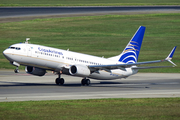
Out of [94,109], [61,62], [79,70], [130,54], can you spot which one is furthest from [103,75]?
[94,109]

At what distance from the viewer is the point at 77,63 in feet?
165

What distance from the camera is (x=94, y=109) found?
29.9m

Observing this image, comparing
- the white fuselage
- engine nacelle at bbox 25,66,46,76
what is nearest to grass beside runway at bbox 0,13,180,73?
the white fuselage

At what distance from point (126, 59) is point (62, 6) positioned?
81.5 metres

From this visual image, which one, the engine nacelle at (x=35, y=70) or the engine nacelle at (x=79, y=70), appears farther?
the engine nacelle at (x=35, y=70)

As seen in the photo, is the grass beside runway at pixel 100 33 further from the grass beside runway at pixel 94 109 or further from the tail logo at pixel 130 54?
the grass beside runway at pixel 94 109

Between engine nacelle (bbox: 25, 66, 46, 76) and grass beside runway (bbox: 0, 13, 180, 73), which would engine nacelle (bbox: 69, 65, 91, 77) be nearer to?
engine nacelle (bbox: 25, 66, 46, 76)

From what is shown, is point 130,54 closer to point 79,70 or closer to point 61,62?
point 79,70

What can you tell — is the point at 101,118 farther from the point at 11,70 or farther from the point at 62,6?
the point at 62,6

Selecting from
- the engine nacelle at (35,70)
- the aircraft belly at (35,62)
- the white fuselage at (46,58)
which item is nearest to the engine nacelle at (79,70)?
→ the white fuselage at (46,58)

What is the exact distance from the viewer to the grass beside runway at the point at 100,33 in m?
92.5

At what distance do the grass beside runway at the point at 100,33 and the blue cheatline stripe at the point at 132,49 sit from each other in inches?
1031

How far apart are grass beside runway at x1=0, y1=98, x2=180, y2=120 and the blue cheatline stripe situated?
2060cm

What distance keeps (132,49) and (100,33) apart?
Result: 166 feet
